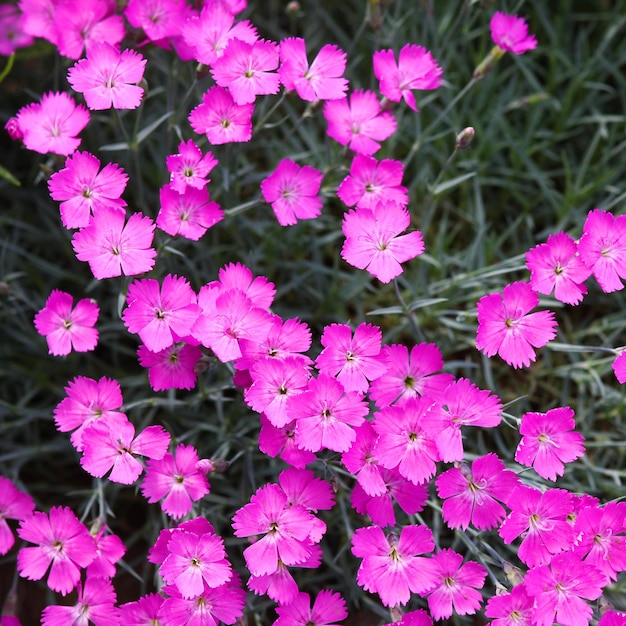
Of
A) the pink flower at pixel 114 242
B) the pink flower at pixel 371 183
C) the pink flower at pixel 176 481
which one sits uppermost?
the pink flower at pixel 371 183

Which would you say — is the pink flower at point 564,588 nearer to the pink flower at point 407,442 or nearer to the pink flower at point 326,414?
the pink flower at point 407,442

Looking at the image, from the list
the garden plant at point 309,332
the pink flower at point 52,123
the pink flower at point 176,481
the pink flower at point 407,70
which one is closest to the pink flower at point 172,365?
the garden plant at point 309,332

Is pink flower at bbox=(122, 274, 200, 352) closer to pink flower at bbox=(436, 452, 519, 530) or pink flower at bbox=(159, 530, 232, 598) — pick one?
pink flower at bbox=(159, 530, 232, 598)

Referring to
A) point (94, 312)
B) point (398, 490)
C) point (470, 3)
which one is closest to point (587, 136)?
point (470, 3)

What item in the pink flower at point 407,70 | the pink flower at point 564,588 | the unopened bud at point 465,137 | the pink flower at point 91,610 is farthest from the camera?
the pink flower at point 407,70

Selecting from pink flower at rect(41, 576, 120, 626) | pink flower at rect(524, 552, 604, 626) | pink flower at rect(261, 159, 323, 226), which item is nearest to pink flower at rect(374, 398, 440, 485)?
pink flower at rect(524, 552, 604, 626)

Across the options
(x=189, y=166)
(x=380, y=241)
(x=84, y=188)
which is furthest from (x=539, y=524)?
(x=84, y=188)

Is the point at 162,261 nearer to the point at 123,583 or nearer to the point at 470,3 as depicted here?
the point at 123,583

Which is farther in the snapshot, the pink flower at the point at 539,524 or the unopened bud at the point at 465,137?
the unopened bud at the point at 465,137
